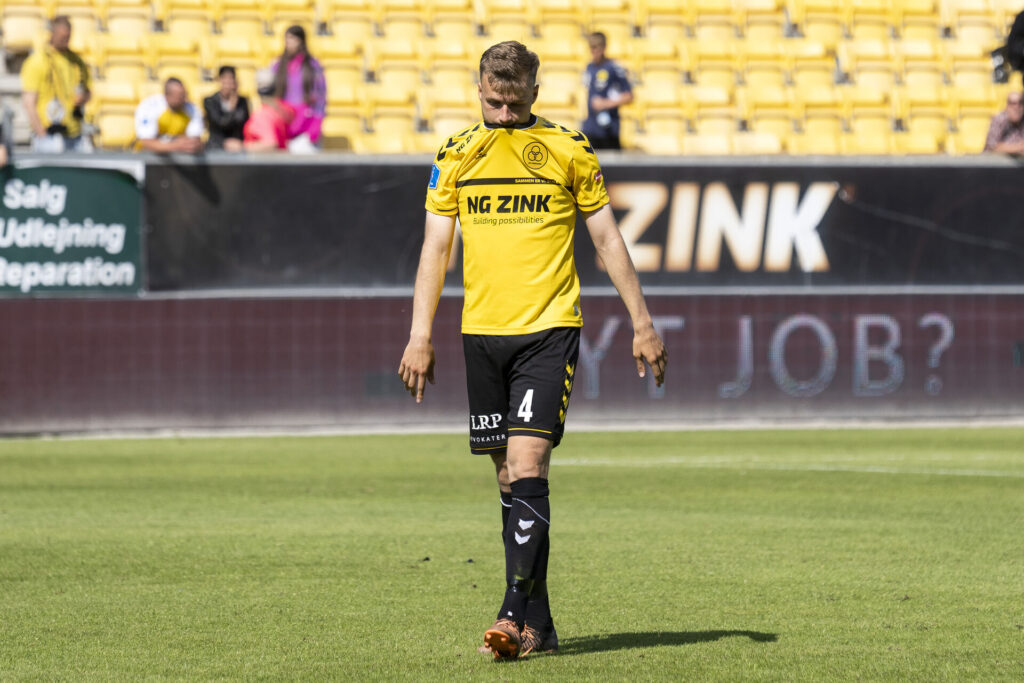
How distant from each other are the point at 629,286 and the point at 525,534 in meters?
0.97

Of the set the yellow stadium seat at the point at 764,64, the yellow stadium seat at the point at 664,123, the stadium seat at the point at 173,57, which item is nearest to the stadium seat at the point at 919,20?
the yellow stadium seat at the point at 764,64

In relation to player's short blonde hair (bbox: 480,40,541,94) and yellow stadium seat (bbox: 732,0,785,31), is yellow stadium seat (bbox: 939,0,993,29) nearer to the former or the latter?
yellow stadium seat (bbox: 732,0,785,31)

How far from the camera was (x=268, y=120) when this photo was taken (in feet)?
59.4

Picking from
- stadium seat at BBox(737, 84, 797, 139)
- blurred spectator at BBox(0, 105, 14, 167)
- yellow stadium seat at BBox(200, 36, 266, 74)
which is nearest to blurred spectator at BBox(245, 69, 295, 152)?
blurred spectator at BBox(0, 105, 14, 167)

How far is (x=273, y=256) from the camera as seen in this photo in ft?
59.0

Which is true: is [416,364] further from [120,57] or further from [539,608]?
[120,57]

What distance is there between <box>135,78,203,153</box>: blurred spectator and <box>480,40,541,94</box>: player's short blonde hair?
40.6 ft

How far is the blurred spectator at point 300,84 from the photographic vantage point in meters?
17.9

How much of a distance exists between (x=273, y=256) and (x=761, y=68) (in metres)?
8.60

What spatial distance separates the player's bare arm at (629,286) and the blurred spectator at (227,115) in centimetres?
1243

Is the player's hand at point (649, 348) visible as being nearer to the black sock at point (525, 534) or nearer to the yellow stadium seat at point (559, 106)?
the black sock at point (525, 534)

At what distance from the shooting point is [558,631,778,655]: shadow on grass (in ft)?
19.4

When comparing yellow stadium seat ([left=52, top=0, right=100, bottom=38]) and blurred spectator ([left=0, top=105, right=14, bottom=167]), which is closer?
blurred spectator ([left=0, top=105, right=14, bottom=167])

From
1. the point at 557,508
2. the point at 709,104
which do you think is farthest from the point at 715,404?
the point at 557,508
